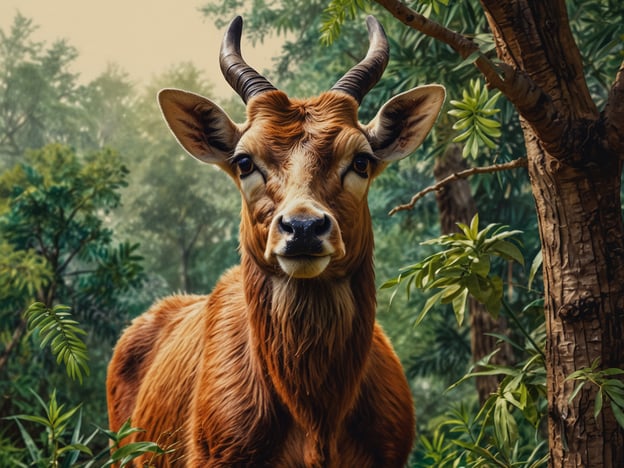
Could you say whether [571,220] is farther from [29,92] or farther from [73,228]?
[29,92]

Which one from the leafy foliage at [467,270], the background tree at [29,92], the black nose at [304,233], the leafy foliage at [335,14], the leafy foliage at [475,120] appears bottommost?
the leafy foliage at [467,270]

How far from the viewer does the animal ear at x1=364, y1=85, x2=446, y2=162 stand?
379cm

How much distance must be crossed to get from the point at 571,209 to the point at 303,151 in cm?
114

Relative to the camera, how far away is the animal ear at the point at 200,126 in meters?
3.84

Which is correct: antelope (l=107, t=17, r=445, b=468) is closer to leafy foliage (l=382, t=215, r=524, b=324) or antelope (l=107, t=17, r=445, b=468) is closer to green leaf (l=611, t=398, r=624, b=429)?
leafy foliage (l=382, t=215, r=524, b=324)

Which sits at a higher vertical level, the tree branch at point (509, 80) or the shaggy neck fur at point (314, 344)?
the tree branch at point (509, 80)

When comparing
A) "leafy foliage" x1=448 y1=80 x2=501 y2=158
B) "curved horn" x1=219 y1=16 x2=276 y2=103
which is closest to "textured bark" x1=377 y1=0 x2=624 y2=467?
"leafy foliage" x1=448 y1=80 x2=501 y2=158

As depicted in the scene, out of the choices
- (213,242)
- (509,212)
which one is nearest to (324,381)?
(509,212)

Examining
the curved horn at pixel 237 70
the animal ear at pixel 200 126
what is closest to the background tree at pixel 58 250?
the curved horn at pixel 237 70

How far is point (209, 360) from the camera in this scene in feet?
13.4

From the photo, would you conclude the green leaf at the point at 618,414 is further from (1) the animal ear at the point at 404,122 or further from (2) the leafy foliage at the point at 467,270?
(1) the animal ear at the point at 404,122

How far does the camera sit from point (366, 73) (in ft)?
13.0

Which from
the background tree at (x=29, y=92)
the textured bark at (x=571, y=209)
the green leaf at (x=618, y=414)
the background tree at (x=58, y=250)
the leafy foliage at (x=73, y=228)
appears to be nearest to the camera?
the green leaf at (x=618, y=414)

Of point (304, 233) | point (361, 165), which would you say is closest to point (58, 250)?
point (361, 165)
